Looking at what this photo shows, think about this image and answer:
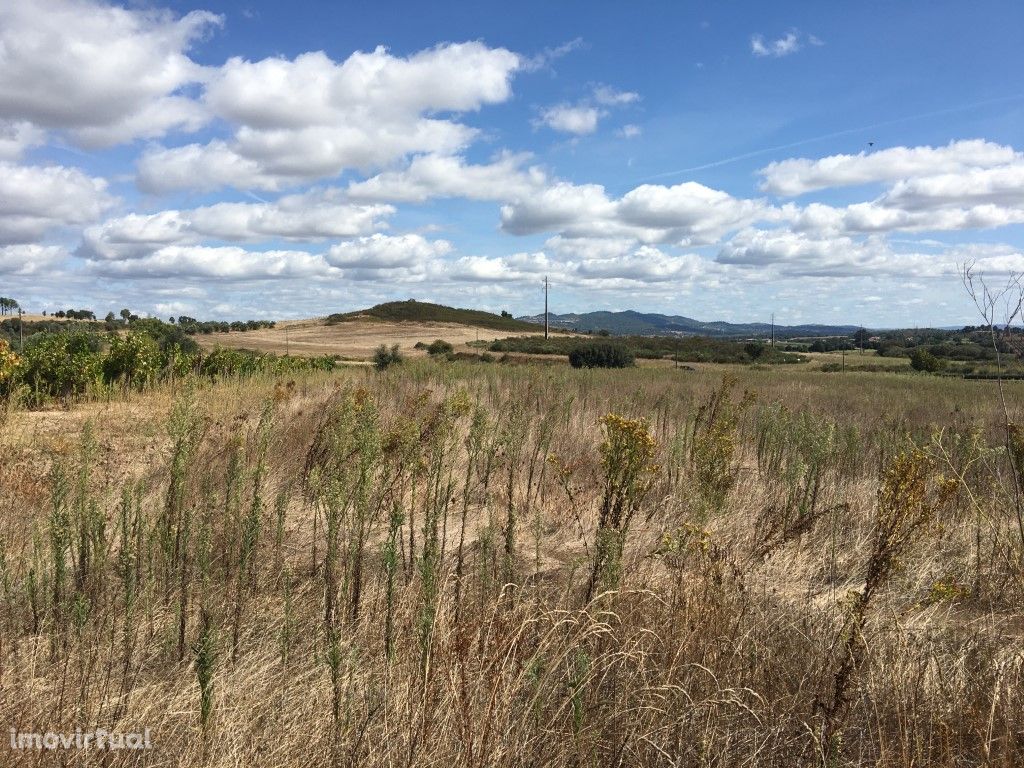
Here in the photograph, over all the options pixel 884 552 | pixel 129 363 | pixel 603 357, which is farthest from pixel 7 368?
pixel 603 357

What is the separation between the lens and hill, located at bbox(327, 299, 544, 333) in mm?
83562

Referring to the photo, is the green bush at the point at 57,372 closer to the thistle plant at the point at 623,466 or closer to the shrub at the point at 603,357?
the thistle plant at the point at 623,466

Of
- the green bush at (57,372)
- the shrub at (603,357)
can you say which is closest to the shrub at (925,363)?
the shrub at (603,357)

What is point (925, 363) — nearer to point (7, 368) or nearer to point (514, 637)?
point (7, 368)

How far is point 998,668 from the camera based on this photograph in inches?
108

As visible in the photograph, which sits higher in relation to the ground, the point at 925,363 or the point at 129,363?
the point at 129,363

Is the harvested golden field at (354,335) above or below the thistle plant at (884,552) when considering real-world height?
above

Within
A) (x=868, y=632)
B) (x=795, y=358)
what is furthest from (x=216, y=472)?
(x=795, y=358)

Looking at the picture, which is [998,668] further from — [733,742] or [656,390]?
[656,390]

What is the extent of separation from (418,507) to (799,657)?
4.08 meters

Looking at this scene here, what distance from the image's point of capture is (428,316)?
86.9 metres

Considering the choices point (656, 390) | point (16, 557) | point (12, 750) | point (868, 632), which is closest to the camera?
point (12, 750)

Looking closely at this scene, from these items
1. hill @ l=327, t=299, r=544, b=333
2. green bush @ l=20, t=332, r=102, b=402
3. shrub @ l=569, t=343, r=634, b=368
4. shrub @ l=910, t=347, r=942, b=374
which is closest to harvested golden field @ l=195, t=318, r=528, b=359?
hill @ l=327, t=299, r=544, b=333

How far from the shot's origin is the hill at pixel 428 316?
83.6 metres
